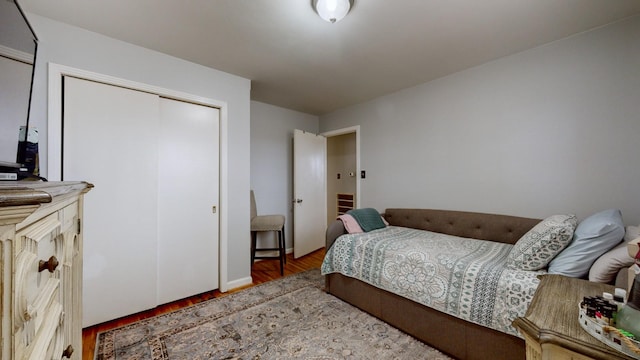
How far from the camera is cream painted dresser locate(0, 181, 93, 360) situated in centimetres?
38

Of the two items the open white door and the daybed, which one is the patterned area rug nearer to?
the daybed

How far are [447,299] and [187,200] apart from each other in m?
2.43

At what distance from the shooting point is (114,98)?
6.61 feet

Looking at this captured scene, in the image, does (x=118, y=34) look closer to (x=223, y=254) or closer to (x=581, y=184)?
(x=223, y=254)

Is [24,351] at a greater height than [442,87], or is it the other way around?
[442,87]

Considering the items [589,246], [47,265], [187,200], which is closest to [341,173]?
[187,200]

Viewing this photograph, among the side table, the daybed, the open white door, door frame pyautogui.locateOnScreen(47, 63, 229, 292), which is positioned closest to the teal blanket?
the daybed

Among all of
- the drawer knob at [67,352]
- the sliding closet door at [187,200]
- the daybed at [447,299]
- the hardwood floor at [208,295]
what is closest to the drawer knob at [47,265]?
the drawer knob at [67,352]

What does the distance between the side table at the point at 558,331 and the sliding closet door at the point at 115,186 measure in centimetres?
264

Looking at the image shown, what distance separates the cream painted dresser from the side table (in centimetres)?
116

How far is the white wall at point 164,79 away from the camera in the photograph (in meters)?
1.74

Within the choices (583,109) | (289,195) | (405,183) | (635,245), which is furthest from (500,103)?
(289,195)

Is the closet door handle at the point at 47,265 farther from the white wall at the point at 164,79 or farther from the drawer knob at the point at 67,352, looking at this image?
the white wall at the point at 164,79

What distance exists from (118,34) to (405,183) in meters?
3.29
